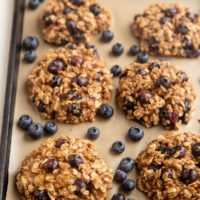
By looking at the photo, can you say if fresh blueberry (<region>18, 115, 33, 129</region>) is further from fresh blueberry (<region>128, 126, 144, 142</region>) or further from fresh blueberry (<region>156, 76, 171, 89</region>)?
Result: fresh blueberry (<region>156, 76, 171, 89</region>)

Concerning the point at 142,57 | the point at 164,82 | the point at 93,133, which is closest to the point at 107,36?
the point at 142,57

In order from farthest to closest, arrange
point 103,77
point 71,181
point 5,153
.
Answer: point 103,77 < point 5,153 < point 71,181

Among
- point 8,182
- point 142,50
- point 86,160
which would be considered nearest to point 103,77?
point 142,50

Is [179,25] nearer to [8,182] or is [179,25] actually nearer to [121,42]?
[121,42]

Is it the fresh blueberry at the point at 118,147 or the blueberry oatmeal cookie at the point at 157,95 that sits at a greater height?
the blueberry oatmeal cookie at the point at 157,95

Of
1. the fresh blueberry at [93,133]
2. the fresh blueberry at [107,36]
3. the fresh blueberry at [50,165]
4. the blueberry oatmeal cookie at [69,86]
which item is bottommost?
the fresh blueberry at [50,165]

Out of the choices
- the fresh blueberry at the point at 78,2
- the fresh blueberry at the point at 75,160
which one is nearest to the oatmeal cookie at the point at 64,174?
the fresh blueberry at the point at 75,160

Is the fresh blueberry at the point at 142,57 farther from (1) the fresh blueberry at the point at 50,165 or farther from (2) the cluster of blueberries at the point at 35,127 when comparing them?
(1) the fresh blueberry at the point at 50,165
